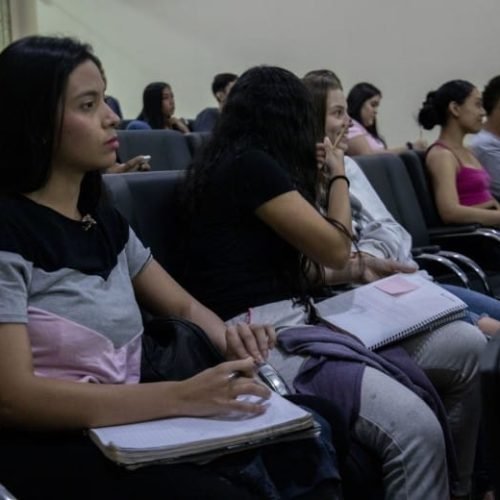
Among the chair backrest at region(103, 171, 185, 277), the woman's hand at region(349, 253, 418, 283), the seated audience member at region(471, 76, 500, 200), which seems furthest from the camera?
the seated audience member at region(471, 76, 500, 200)

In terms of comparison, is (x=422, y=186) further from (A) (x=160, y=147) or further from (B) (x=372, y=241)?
(A) (x=160, y=147)

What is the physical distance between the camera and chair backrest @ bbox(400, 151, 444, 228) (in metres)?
3.08

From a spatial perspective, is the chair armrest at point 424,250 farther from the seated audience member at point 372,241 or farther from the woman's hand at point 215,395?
the woman's hand at point 215,395

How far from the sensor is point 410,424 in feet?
4.57

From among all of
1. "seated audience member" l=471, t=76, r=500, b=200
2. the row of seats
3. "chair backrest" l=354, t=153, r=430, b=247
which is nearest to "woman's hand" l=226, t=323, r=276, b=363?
the row of seats

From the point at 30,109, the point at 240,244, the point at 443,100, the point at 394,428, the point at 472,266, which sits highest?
the point at 30,109

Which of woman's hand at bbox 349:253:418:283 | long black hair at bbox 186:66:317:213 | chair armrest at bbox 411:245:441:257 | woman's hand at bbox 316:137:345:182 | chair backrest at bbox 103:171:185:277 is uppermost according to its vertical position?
long black hair at bbox 186:66:317:213

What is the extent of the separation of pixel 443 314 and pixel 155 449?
0.96 m

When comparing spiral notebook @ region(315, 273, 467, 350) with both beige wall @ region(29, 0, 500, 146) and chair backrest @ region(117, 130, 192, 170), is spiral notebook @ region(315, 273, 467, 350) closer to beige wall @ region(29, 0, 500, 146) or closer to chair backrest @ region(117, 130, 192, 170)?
chair backrest @ region(117, 130, 192, 170)

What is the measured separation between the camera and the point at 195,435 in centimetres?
Answer: 105

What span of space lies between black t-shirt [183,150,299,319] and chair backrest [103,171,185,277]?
147 millimetres

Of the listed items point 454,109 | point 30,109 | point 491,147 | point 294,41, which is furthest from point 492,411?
point 294,41

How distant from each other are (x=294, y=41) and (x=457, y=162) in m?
3.71

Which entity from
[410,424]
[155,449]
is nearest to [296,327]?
[410,424]
